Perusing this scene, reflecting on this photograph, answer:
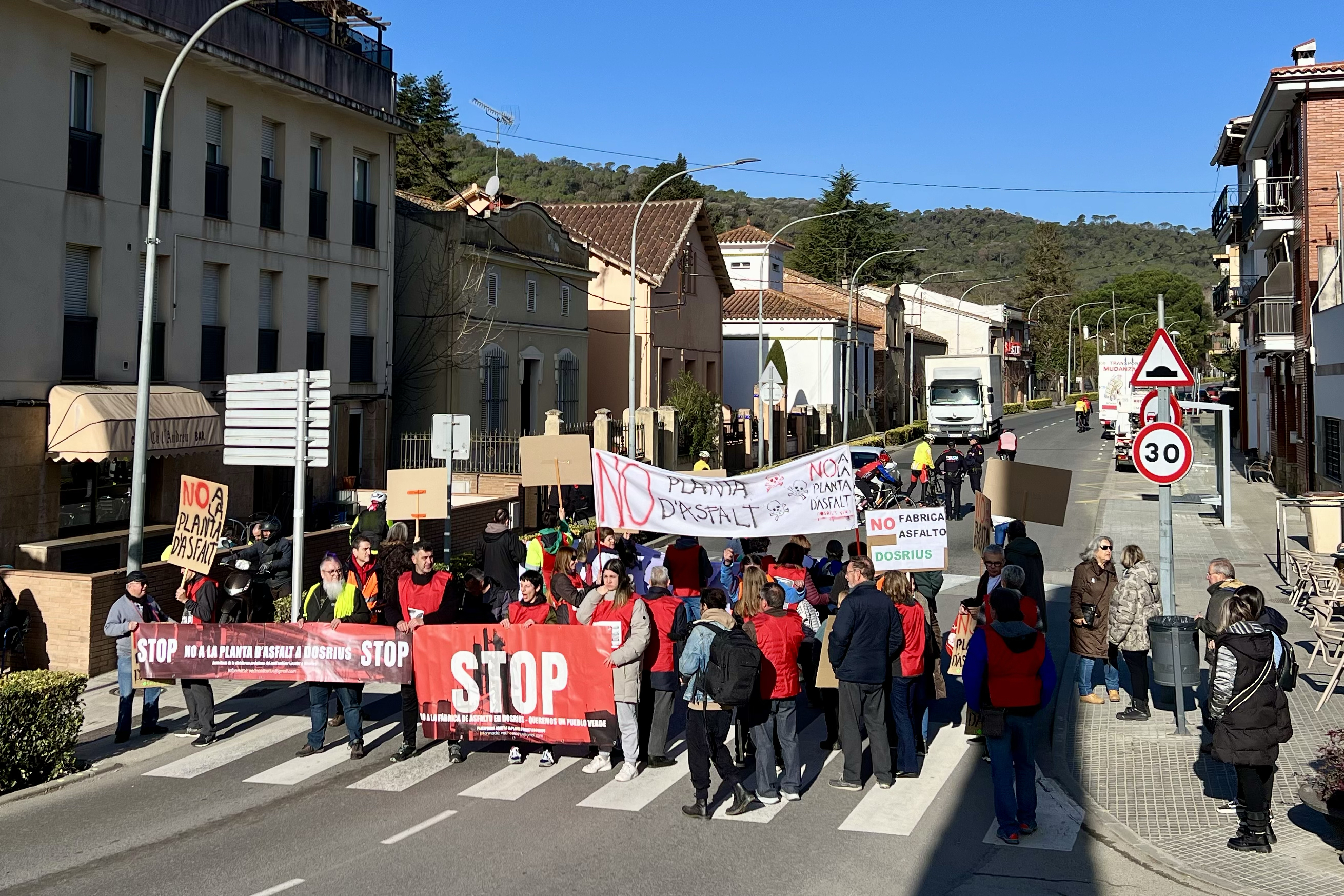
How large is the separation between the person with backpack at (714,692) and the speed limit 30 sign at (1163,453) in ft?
14.0

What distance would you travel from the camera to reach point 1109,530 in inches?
1036

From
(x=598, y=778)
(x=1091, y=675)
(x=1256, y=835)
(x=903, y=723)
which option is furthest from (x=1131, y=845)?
(x=598, y=778)

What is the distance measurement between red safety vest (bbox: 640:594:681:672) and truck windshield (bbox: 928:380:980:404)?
137 ft

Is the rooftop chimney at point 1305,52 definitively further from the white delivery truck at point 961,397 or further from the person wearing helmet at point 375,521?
the person wearing helmet at point 375,521

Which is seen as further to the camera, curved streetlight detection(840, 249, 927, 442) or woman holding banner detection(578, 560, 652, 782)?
curved streetlight detection(840, 249, 927, 442)

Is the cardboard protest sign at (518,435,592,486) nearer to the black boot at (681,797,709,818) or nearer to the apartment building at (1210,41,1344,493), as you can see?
the black boot at (681,797,709,818)

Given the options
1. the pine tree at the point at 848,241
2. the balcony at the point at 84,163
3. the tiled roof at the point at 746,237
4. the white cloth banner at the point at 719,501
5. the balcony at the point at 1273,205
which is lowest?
the white cloth banner at the point at 719,501

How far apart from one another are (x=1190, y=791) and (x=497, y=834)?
531 centimetres

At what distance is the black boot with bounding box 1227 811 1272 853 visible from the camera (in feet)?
27.1

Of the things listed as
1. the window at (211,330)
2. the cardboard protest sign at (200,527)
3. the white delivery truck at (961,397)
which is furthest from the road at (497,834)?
the white delivery truck at (961,397)

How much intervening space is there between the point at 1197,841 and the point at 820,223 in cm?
9425

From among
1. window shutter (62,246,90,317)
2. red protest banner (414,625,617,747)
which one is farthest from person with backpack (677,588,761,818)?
window shutter (62,246,90,317)

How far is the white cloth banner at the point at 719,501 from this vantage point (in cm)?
1344

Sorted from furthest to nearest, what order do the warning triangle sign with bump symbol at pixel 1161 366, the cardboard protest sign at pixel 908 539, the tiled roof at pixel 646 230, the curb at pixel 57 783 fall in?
the tiled roof at pixel 646 230, the cardboard protest sign at pixel 908 539, the warning triangle sign with bump symbol at pixel 1161 366, the curb at pixel 57 783
